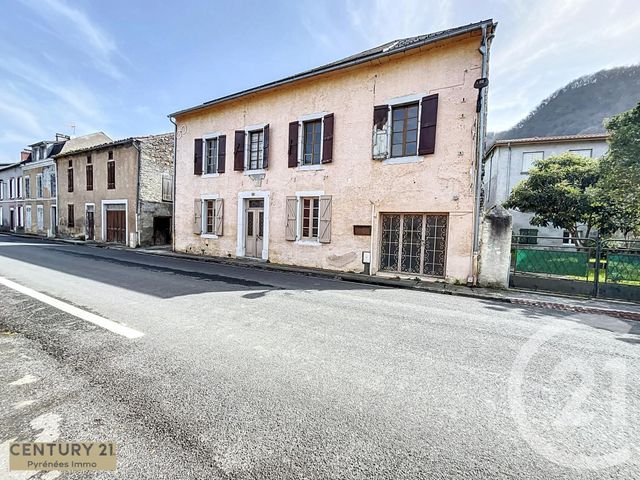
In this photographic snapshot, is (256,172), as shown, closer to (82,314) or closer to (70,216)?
(82,314)

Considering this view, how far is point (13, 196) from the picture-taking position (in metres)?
31.0

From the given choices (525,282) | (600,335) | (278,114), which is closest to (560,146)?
(525,282)

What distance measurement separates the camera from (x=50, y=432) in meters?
2.07

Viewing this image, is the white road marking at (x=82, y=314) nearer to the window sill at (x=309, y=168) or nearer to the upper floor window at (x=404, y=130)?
the window sill at (x=309, y=168)

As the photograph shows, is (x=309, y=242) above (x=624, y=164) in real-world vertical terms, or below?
below

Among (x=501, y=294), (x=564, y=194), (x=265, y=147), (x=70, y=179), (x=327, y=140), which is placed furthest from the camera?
(x=70, y=179)

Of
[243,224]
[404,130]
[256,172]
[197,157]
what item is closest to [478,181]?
[404,130]

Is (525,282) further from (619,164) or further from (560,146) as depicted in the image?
(560,146)

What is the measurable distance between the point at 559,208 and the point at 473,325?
1484cm

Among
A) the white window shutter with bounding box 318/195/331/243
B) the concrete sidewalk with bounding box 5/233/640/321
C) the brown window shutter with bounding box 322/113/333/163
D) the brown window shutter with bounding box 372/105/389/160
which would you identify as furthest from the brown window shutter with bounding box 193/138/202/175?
the brown window shutter with bounding box 372/105/389/160

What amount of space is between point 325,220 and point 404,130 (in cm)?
393

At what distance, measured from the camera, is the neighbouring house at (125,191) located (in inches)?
687

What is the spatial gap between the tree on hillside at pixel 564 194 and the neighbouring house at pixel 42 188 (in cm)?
3348

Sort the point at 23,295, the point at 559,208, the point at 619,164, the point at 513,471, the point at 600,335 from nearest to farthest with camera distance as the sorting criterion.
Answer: the point at 513,471 < the point at 600,335 < the point at 23,295 < the point at 619,164 < the point at 559,208
